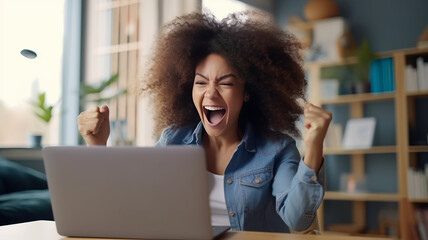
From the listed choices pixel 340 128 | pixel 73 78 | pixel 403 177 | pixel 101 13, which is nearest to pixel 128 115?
pixel 73 78

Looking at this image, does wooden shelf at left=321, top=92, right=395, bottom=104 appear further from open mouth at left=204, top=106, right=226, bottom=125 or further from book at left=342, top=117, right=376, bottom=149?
open mouth at left=204, top=106, right=226, bottom=125

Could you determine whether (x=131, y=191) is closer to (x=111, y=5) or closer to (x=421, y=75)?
(x=421, y=75)

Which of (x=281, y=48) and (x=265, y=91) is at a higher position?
(x=281, y=48)

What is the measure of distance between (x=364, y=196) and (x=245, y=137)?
3.05 m

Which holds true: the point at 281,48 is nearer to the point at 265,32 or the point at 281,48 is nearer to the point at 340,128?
the point at 265,32

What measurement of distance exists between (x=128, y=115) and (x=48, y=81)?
2.55 ft

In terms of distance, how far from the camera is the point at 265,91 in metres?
1.60

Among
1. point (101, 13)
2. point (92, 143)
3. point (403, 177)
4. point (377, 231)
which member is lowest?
point (377, 231)

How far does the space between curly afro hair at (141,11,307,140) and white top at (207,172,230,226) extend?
224mm

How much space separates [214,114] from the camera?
1.57 meters

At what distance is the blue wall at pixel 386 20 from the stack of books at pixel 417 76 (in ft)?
1.45

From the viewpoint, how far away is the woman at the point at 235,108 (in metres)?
1.41

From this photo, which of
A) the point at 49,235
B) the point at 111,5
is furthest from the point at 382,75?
the point at 49,235

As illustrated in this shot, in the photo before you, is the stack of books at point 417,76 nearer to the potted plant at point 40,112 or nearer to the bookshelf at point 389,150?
the bookshelf at point 389,150
